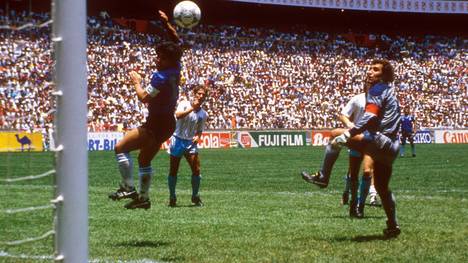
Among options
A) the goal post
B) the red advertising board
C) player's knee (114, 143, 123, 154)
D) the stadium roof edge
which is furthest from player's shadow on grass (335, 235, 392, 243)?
the stadium roof edge

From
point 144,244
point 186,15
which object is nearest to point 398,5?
point 186,15

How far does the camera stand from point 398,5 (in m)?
61.4

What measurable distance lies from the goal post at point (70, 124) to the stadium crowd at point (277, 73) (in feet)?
111

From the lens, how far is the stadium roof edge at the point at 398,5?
5775cm

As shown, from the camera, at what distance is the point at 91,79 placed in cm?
4172

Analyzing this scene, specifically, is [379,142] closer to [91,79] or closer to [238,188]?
[238,188]

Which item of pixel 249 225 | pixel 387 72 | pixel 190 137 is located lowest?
pixel 249 225

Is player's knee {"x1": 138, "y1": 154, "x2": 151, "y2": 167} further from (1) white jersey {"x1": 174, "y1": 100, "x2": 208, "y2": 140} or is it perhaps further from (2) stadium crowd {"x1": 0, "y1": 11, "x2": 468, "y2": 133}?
(2) stadium crowd {"x1": 0, "y1": 11, "x2": 468, "y2": 133}

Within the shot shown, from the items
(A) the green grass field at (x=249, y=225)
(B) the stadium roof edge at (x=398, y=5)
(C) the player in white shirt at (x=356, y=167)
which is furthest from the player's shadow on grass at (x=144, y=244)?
(B) the stadium roof edge at (x=398, y=5)

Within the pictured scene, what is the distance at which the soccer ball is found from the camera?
11195 millimetres

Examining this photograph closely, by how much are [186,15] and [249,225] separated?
139 inches

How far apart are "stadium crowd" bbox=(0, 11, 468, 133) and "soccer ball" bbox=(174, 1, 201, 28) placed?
25.8 meters

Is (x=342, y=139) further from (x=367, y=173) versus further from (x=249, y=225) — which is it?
(x=367, y=173)

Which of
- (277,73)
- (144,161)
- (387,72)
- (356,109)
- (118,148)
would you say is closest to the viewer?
(387,72)
